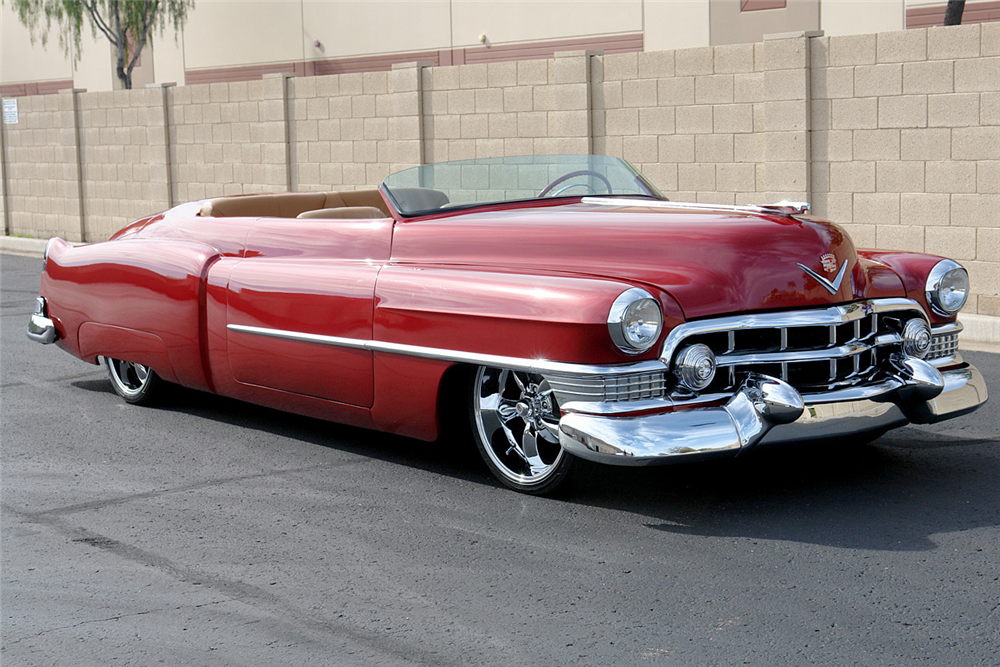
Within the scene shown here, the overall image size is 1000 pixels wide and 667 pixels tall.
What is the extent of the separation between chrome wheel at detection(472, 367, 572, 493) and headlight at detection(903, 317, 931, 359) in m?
1.48

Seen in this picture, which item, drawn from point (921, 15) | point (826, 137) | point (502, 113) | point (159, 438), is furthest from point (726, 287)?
point (921, 15)

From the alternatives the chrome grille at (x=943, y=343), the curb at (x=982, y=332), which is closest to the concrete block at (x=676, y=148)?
the curb at (x=982, y=332)

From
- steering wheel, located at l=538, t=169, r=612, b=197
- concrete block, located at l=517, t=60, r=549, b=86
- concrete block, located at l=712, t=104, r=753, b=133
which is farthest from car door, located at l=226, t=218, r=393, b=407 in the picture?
concrete block, located at l=517, t=60, r=549, b=86

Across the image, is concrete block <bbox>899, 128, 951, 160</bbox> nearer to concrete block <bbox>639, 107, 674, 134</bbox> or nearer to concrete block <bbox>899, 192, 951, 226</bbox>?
concrete block <bbox>899, 192, 951, 226</bbox>

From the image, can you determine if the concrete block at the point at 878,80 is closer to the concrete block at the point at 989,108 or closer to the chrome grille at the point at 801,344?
the concrete block at the point at 989,108

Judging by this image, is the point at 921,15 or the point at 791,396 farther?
the point at 921,15

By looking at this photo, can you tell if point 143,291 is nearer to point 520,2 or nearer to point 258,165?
point 258,165

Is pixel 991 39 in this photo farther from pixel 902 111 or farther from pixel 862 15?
pixel 862 15

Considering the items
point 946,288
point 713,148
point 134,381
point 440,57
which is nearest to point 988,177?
point 713,148

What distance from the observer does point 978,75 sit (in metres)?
8.96

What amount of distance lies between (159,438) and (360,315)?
1433 mm

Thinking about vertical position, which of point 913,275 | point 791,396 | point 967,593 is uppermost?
point 913,275

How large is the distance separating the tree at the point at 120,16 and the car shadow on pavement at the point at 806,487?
21.7m

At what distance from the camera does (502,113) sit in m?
12.4
